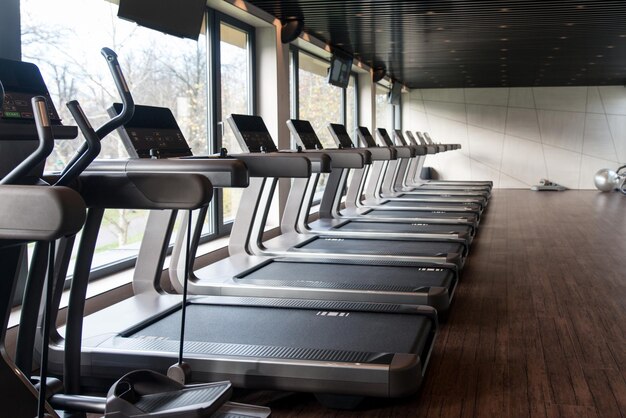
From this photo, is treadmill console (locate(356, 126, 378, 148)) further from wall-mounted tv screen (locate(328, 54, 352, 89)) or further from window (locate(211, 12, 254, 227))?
window (locate(211, 12, 254, 227))

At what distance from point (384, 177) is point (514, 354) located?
7148 millimetres

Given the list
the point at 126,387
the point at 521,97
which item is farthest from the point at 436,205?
the point at 521,97

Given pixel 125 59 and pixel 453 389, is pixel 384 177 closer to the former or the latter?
pixel 125 59

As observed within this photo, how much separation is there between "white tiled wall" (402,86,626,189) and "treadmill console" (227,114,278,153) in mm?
11724

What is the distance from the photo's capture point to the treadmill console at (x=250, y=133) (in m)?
4.83

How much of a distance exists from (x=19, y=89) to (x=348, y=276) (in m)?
2.82

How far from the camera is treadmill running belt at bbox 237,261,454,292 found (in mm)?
4270

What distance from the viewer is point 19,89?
2199mm

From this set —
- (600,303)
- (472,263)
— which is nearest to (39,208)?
(600,303)

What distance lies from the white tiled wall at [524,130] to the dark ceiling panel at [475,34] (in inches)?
79.7

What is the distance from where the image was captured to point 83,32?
467cm

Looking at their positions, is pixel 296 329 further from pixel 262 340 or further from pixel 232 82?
pixel 232 82

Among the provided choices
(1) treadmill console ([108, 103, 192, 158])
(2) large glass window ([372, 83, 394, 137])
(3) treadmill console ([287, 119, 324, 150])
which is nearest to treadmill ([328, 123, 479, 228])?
(3) treadmill console ([287, 119, 324, 150])

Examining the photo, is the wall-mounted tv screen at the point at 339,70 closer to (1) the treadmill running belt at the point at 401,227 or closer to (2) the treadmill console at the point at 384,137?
(2) the treadmill console at the point at 384,137
